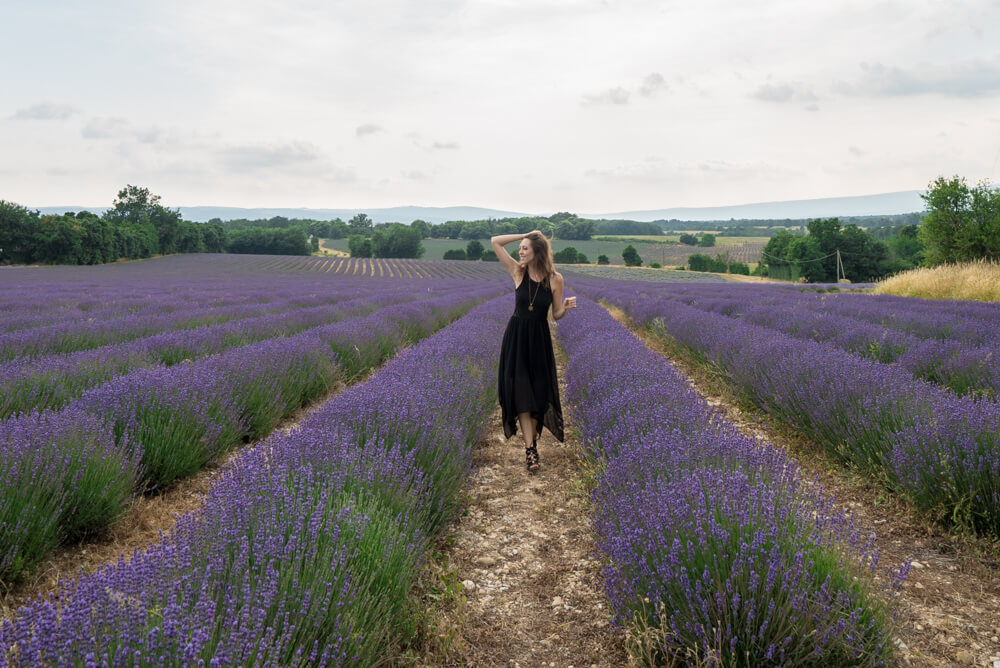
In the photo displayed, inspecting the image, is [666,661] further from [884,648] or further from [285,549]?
[285,549]

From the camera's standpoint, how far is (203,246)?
60.7 meters

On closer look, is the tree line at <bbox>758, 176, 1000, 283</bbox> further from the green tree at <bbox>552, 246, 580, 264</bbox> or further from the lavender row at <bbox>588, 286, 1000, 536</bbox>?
the lavender row at <bbox>588, 286, 1000, 536</bbox>

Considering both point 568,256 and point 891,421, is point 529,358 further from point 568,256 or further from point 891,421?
point 568,256

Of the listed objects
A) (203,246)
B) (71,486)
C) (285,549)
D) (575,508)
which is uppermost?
(203,246)

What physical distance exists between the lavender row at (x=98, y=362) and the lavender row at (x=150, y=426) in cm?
46

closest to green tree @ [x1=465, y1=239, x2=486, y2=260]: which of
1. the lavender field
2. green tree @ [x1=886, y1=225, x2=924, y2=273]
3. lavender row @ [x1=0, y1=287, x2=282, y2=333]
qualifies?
green tree @ [x1=886, y1=225, x2=924, y2=273]

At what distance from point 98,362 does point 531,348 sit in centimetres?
329

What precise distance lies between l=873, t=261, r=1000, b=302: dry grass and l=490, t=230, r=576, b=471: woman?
14.1 metres

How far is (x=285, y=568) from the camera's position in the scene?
1427 millimetres

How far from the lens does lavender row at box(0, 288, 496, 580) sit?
223 cm

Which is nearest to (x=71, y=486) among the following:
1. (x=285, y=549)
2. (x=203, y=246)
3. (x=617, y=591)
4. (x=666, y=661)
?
(x=285, y=549)

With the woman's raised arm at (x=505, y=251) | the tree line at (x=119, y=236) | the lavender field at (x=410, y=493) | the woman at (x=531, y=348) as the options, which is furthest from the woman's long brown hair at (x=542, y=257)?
the tree line at (x=119, y=236)

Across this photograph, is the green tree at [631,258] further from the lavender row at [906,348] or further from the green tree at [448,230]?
the lavender row at [906,348]

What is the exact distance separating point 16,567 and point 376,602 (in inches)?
55.2
